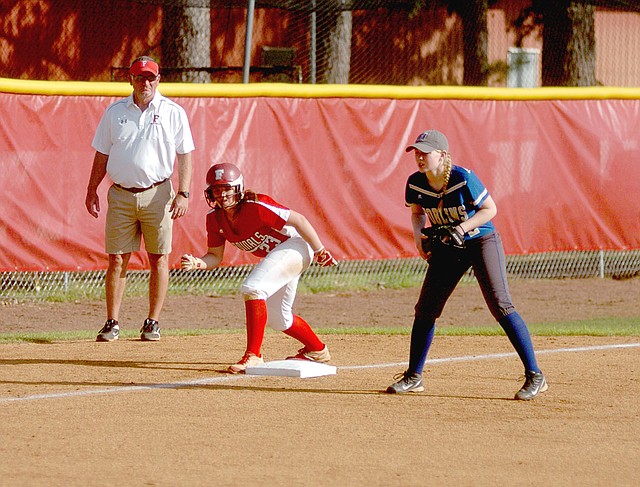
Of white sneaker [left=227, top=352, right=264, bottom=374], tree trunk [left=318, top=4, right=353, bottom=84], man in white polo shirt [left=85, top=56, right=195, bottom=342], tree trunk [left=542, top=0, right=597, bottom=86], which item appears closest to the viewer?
white sneaker [left=227, top=352, right=264, bottom=374]

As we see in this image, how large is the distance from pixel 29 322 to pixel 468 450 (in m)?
6.18

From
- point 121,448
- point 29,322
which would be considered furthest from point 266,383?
point 29,322

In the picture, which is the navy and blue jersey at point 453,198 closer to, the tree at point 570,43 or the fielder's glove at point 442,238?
the fielder's glove at point 442,238

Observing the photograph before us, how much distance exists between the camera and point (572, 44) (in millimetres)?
18078

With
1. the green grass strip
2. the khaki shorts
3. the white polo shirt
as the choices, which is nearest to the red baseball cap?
the white polo shirt

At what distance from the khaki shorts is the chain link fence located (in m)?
2.55

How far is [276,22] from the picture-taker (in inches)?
810

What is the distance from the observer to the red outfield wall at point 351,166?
11.2m

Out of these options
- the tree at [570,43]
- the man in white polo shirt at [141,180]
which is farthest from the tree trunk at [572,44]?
the man in white polo shirt at [141,180]

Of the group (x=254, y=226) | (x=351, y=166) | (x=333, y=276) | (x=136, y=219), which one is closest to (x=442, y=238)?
(x=254, y=226)

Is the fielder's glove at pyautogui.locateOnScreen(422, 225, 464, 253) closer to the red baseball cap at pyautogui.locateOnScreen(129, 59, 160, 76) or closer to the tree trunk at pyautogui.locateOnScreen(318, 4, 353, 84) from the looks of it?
the red baseball cap at pyautogui.locateOnScreen(129, 59, 160, 76)

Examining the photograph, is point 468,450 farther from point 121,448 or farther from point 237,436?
point 121,448

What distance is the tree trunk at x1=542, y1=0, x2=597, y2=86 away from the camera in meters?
18.1

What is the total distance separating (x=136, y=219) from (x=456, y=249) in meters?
3.29
